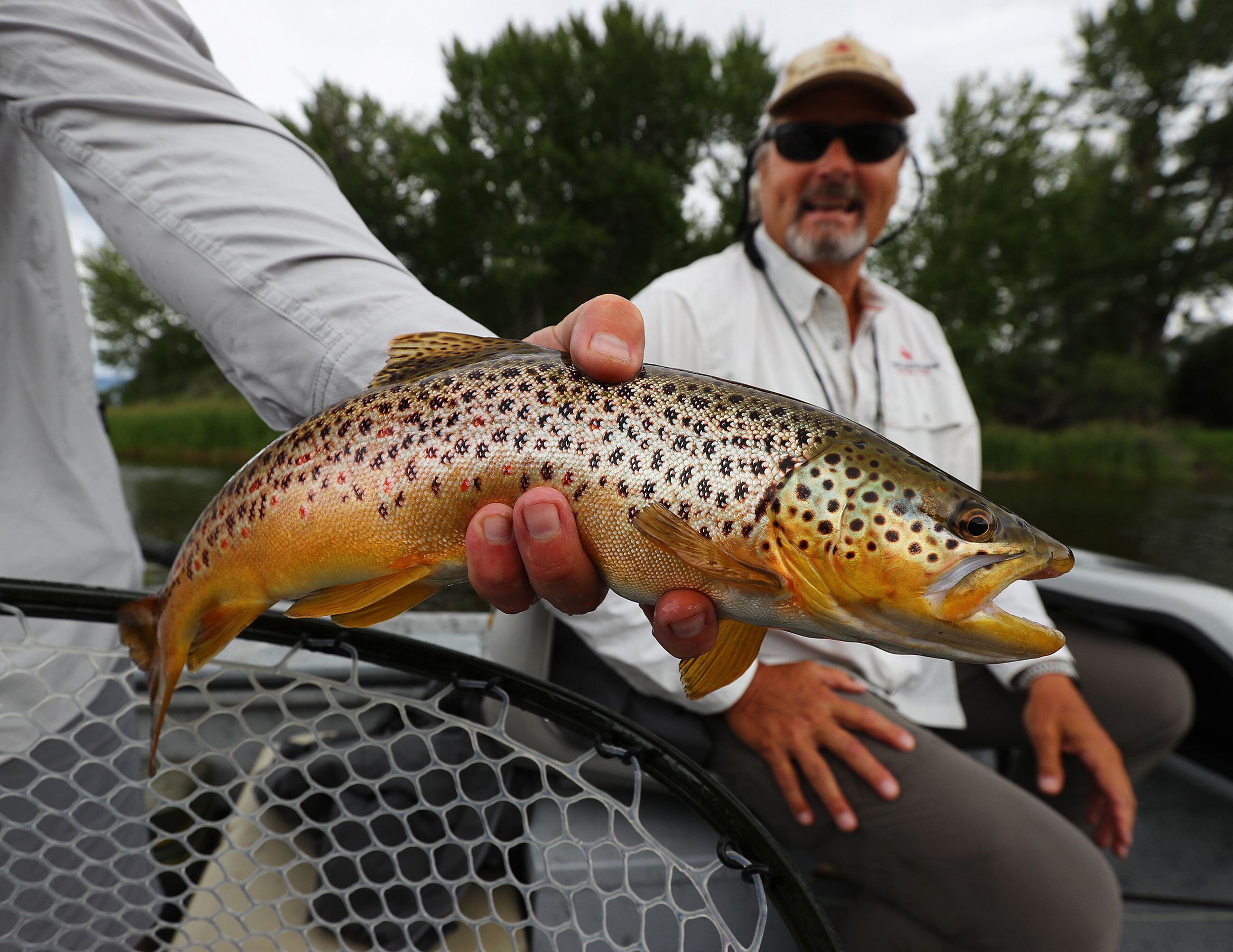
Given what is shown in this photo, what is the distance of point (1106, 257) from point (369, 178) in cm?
2820

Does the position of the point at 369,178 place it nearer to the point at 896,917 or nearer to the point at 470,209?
the point at 470,209

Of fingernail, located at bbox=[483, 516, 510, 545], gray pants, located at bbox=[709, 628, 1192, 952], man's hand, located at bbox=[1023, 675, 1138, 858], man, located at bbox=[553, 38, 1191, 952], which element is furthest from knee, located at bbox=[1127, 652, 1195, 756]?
fingernail, located at bbox=[483, 516, 510, 545]

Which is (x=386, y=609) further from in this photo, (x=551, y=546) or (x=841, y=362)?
(x=841, y=362)

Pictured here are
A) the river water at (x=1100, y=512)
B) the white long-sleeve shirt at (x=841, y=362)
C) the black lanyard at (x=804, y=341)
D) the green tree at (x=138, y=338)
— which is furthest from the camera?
the green tree at (x=138, y=338)

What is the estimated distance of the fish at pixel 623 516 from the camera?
908 millimetres

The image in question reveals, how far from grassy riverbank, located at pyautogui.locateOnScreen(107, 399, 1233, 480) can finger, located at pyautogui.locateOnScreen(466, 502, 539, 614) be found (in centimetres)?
1772

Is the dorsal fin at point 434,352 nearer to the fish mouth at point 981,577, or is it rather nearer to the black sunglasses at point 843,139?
the fish mouth at point 981,577

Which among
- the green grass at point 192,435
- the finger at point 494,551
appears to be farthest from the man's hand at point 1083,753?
the green grass at point 192,435

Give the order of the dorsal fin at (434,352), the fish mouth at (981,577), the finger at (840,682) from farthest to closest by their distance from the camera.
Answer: the finger at (840,682) < the dorsal fin at (434,352) < the fish mouth at (981,577)

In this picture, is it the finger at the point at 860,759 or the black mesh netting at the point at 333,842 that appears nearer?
the black mesh netting at the point at 333,842

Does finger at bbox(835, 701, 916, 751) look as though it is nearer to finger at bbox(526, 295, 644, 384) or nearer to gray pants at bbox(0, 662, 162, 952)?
finger at bbox(526, 295, 644, 384)

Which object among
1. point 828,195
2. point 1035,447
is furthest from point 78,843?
point 1035,447

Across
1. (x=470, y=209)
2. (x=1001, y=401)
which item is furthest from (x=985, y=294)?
(x=470, y=209)

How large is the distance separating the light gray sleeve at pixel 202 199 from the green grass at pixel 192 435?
55.6 ft
